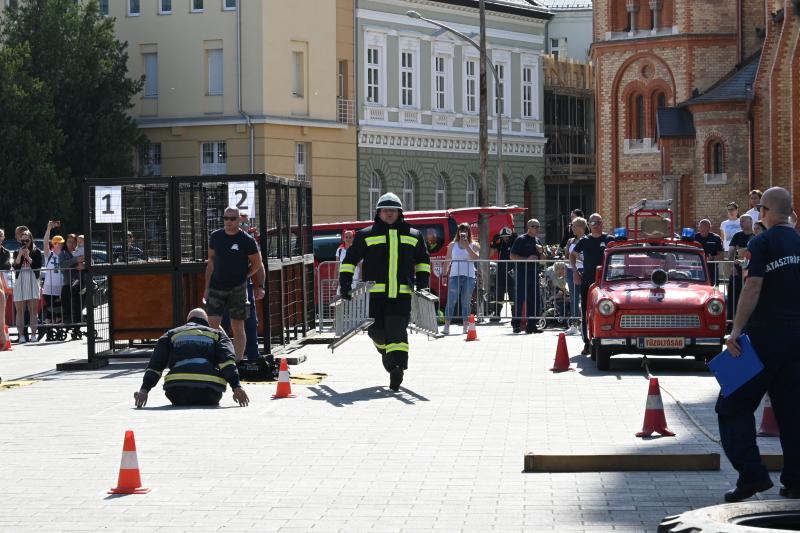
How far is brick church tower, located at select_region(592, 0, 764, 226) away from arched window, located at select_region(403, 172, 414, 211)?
8010mm

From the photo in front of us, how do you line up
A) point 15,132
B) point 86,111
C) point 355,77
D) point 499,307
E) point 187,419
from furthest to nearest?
point 355,77 < point 86,111 < point 15,132 < point 499,307 < point 187,419

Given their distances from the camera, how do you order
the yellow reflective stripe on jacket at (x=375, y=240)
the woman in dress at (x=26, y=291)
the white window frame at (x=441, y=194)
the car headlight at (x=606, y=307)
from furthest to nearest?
1. the white window frame at (x=441, y=194)
2. the woman in dress at (x=26, y=291)
3. the car headlight at (x=606, y=307)
4. the yellow reflective stripe on jacket at (x=375, y=240)

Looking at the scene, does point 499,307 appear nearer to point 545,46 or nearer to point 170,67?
point 170,67

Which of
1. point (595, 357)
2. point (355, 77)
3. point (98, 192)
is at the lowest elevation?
point (595, 357)

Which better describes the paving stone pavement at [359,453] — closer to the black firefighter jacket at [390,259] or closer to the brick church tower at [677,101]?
the black firefighter jacket at [390,259]

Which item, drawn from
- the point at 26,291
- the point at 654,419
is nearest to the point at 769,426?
the point at 654,419

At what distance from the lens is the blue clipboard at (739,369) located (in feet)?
35.2

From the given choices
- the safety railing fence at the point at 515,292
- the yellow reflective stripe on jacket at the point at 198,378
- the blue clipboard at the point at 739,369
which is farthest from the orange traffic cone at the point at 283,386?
the safety railing fence at the point at 515,292

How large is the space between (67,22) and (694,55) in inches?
993

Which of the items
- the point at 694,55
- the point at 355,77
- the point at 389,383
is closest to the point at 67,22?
the point at 355,77

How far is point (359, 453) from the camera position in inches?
511

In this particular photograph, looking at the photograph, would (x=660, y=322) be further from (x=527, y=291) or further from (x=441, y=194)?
(x=441, y=194)

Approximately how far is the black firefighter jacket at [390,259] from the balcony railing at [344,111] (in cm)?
4917

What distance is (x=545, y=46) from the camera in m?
86.9
